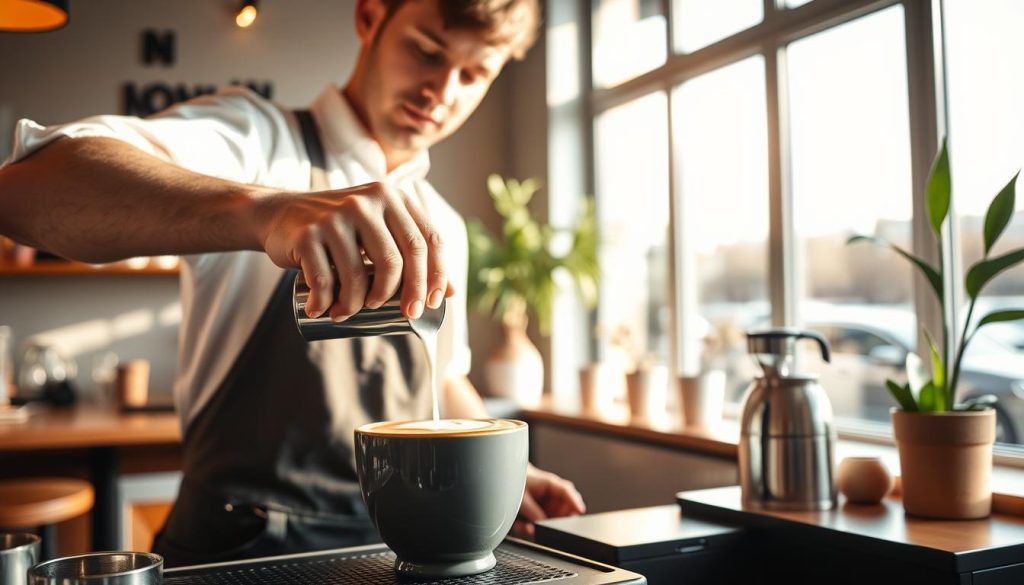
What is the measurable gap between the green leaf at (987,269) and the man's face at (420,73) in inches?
32.1

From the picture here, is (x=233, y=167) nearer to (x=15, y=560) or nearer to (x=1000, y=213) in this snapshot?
(x=15, y=560)

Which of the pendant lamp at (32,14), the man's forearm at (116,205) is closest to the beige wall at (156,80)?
the pendant lamp at (32,14)

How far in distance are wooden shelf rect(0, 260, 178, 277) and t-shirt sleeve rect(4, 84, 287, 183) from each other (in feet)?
8.04

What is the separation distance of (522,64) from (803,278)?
77.6 inches

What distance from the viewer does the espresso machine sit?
4.42ft

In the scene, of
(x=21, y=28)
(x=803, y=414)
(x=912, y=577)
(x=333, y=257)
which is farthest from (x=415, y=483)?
(x=21, y=28)

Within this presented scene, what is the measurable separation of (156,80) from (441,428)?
11.8ft

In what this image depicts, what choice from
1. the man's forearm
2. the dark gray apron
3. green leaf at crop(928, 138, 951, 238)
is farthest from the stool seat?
green leaf at crop(928, 138, 951, 238)

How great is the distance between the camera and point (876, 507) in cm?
139

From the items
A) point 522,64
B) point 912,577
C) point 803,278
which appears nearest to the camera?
point 912,577

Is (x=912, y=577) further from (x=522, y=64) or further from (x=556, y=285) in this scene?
(x=522, y=64)

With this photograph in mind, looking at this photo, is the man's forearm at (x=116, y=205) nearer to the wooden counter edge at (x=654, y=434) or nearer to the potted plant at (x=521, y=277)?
the wooden counter edge at (x=654, y=434)

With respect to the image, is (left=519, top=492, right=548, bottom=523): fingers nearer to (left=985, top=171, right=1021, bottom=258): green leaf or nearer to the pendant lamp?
(left=985, top=171, right=1021, bottom=258): green leaf

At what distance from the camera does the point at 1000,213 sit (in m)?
1.38
